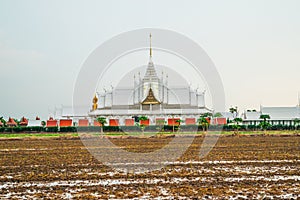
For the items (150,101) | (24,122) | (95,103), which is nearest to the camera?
(150,101)

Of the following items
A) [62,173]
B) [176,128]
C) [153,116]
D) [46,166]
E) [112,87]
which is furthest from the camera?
[112,87]

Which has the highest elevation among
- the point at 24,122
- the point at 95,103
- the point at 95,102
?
the point at 95,102

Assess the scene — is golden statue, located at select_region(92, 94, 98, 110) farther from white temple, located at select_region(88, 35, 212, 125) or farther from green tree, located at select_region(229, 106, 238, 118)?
green tree, located at select_region(229, 106, 238, 118)

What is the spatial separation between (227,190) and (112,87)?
63.4 m

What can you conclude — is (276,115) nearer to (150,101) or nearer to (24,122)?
(150,101)

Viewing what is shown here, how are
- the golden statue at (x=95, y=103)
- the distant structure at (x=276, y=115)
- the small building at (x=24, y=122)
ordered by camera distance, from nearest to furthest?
1. the distant structure at (x=276, y=115)
2. the small building at (x=24, y=122)
3. the golden statue at (x=95, y=103)

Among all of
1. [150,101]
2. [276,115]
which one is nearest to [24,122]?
[150,101]

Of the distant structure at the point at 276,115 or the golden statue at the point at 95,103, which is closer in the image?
the distant structure at the point at 276,115

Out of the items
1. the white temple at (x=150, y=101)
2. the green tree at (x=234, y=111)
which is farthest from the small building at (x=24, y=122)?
the green tree at (x=234, y=111)

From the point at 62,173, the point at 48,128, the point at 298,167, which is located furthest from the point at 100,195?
the point at 48,128

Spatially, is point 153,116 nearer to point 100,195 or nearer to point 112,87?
point 112,87

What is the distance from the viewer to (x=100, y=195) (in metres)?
10.5

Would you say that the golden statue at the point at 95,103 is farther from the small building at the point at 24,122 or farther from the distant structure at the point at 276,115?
the distant structure at the point at 276,115

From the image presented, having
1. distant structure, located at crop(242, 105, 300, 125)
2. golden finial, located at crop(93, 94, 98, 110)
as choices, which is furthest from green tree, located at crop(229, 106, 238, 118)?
golden finial, located at crop(93, 94, 98, 110)
